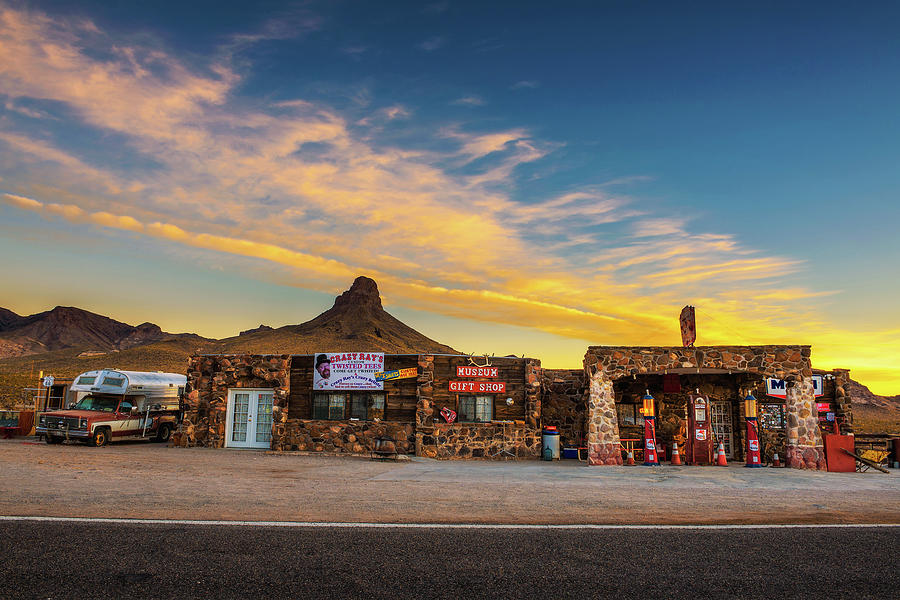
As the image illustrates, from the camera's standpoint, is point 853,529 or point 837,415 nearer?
point 853,529

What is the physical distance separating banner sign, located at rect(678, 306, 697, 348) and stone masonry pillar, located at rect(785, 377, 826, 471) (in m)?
3.66

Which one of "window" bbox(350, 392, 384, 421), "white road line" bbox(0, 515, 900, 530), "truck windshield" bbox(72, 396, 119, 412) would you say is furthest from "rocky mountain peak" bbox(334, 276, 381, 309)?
"white road line" bbox(0, 515, 900, 530)

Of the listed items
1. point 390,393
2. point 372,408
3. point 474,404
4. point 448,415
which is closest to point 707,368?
point 474,404

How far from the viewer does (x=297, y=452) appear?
24.6 metres

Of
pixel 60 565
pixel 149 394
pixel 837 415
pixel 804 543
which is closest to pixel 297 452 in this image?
pixel 149 394

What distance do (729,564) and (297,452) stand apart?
20.4 meters

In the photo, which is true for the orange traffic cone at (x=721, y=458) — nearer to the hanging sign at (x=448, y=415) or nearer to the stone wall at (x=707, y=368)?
the stone wall at (x=707, y=368)

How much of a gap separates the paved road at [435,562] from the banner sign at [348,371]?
16909mm

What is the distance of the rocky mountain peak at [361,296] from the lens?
12169 centimetres

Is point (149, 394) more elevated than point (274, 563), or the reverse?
point (149, 394)

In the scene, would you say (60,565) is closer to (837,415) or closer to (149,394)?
(149,394)

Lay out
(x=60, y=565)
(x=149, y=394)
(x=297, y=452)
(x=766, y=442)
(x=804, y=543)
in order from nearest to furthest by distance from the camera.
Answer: (x=60, y=565) < (x=804, y=543) < (x=297, y=452) < (x=766, y=442) < (x=149, y=394)

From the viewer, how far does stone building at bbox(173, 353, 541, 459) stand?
961 inches

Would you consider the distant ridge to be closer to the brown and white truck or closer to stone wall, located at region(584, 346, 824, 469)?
the brown and white truck
